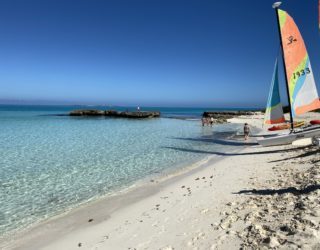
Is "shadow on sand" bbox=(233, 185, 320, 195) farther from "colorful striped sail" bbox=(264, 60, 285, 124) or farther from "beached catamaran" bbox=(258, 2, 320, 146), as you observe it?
"colorful striped sail" bbox=(264, 60, 285, 124)

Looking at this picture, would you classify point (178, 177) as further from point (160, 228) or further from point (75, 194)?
point (160, 228)

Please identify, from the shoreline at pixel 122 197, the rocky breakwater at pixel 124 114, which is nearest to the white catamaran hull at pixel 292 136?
the shoreline at pixel 122 197

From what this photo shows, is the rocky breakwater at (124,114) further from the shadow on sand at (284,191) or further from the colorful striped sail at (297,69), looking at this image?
the shadow on sand at (284,191)

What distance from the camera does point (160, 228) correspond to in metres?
7.04

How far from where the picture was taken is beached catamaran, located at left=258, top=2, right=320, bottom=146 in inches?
661

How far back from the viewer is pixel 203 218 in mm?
7258

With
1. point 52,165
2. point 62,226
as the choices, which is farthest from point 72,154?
point 62,226

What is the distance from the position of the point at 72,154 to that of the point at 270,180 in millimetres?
13810

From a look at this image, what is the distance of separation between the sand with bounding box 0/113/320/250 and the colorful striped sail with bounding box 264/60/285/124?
7.74 meters

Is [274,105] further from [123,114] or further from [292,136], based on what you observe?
[123,114]

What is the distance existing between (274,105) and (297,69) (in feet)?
8.88

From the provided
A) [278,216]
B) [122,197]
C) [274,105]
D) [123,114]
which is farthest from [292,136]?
[123,114]

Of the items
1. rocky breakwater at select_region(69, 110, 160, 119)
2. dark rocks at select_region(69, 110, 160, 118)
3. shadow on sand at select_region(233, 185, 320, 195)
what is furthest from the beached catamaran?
dark rocks at select_region(69, 110, 160, 118)

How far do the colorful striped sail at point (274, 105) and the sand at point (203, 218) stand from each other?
7.74 meters
